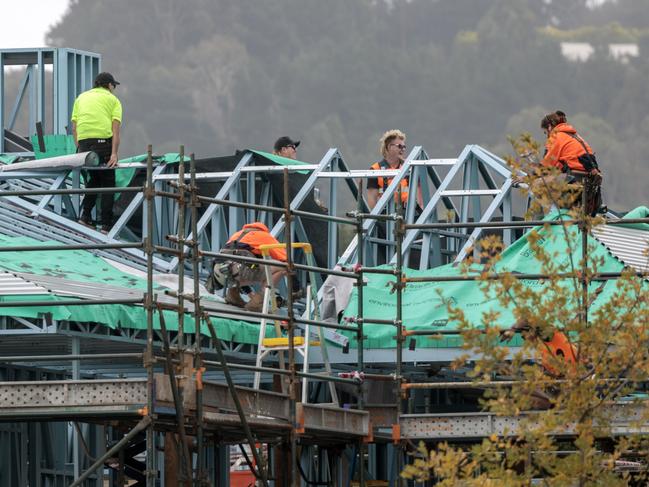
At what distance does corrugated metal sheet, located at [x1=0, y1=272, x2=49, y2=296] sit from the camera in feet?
57.6

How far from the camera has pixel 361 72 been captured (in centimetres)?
16375

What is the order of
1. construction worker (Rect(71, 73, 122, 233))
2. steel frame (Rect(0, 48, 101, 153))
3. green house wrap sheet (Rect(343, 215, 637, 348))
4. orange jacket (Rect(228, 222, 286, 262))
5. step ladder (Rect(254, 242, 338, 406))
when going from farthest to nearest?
steel frame (Rect(0, 48, 101, 153)) < construction worker (Rect(71, 73, 122, 233)) < green house wrap sheet (Rect(343, 215, 637, 348)) < orange jacket (Rect(228, 222, 286, 262)) < step ladder (Rect(254, 242, 338, 406))

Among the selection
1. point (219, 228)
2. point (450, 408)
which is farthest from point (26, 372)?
point (450, 408)

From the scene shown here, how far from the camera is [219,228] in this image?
24.0 metres

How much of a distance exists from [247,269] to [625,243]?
400cm

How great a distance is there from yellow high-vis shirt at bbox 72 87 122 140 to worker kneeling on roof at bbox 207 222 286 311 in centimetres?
493

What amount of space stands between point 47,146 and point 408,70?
138627 mm

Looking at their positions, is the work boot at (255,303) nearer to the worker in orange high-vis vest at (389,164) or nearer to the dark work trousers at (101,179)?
the worker in orange high-vis vest at (389,164)

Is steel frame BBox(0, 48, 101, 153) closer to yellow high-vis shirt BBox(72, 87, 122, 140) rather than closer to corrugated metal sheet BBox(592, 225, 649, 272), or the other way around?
yellow high-vis shirt BBox(72, 87, 122, 140)

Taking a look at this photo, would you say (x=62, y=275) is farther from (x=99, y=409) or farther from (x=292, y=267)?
(x=99, y=409)

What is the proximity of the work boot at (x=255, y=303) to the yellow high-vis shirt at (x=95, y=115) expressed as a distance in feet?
17.9

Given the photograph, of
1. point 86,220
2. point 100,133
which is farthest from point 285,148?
point 86,220

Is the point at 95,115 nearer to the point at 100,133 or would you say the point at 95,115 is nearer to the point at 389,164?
the point at 100,133

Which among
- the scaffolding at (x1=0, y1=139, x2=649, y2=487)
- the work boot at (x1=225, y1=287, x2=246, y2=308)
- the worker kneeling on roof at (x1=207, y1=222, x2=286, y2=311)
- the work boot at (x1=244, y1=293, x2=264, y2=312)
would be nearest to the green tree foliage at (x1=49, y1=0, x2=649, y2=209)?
the scaffolding at (x1=0, y1=139, x2=649, y2=487)
